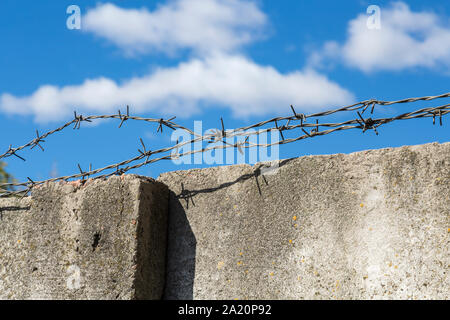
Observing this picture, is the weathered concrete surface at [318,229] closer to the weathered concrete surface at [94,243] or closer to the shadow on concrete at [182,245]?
the shadow on concrete at [182,245]

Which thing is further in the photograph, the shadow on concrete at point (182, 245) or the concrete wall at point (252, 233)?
the shadow on concrete at point (182, 245)

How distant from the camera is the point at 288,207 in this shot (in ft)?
9.01

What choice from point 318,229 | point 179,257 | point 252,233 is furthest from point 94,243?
point 318,229

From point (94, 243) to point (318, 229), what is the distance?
4.09 feet

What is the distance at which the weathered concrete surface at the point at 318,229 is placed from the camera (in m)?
2.43

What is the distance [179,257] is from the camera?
2.96 m

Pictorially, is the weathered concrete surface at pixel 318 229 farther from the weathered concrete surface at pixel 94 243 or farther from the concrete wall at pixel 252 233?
the weathered concrete surface at pixel 94 243

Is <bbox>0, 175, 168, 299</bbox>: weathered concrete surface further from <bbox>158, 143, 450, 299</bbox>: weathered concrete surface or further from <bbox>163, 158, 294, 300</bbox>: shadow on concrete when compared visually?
<bbox>158, 143, 450, 299</bbox>: weathered concrete surface

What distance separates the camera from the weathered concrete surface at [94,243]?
2.83m

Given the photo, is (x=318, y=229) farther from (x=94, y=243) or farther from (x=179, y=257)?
(x=94, y=243)

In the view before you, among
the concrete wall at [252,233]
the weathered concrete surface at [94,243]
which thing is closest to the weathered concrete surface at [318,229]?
the concrete wall at [252,233]

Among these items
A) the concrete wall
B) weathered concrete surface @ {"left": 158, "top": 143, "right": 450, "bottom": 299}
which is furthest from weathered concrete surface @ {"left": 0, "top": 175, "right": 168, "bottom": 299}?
weathered concrete surface @ {"left": 158, "top": 143, "right": 450, "bottom": 299}
